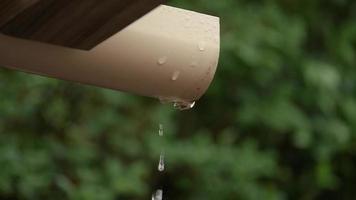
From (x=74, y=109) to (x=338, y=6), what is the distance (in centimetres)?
111

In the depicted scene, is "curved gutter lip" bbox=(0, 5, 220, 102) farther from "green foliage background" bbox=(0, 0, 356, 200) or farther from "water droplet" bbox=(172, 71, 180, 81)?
"green foliage background" bbox=(0, 0, 356, 200)

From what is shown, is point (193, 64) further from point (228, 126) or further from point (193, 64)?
point (228, 126)

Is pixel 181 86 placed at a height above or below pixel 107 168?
above

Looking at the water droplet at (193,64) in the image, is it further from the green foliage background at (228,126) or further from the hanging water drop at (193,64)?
the green foliage background at (228,126)

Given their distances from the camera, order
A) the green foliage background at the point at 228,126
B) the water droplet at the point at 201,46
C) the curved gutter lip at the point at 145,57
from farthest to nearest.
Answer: the green foliage background at the point at 228,126 → the water droplet at the point at 201,46 → the curved gutter lip at the point at 145,57

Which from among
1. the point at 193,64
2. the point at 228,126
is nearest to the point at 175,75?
the point at 193,64

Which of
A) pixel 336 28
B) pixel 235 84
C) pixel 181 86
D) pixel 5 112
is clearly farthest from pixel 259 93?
pixel 181 86

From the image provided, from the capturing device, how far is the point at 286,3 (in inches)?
144

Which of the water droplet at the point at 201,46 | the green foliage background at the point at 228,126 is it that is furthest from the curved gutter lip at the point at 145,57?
the green foliage background at the point at 228,126

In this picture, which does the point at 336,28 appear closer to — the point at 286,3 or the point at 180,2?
the point at 286,3

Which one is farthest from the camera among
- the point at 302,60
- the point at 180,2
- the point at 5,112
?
the point at 302,60

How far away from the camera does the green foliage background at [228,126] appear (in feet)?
9.95

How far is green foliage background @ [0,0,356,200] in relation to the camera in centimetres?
303

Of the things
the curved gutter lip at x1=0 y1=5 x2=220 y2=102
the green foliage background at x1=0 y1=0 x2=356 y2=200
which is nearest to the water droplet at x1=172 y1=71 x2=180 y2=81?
the curved gutter lip at x1=0 y1=5 x2=220 y2=102
